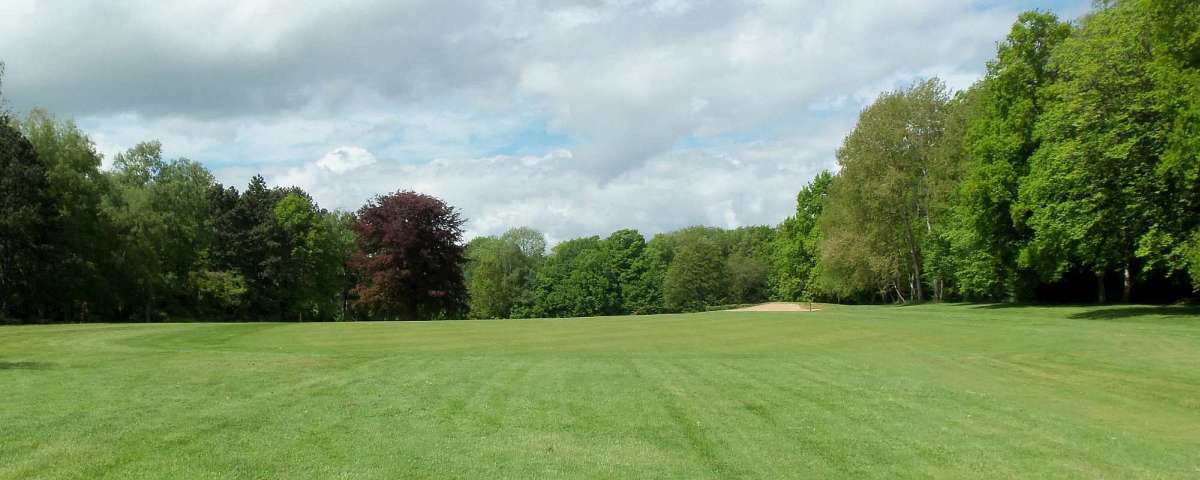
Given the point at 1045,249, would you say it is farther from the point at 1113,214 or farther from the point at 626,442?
the point at 626,442

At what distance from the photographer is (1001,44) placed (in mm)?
41219

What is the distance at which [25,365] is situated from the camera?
58.7 ft

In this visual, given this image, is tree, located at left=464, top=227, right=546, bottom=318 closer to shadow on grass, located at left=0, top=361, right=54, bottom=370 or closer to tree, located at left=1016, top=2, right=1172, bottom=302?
tree, located at left=1016, top=2, right=1172, bottom=302

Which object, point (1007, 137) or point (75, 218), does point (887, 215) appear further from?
point (75, 218)

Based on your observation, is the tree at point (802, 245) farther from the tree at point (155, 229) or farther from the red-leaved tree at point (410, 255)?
the tree at point (155, 229)

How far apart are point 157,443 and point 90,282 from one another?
178ft

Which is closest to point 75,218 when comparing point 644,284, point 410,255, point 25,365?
point 410,255

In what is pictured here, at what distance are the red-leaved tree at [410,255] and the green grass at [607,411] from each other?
36443 mm

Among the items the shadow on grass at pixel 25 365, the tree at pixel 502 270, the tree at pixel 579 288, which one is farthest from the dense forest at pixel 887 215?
the shadow on grass at pixel 25 365

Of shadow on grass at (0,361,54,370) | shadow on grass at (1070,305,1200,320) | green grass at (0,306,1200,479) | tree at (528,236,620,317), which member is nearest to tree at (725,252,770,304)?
tree at (528,236,620,317)

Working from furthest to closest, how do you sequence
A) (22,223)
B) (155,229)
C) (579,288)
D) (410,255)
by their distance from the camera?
(579,288)
(410,255)
(155,229)
(22,223)

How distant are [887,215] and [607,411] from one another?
1971 inches

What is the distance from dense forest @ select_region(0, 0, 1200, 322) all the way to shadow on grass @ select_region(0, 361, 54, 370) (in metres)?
34.7

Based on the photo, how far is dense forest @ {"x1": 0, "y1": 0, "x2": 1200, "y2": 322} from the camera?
104 feet
